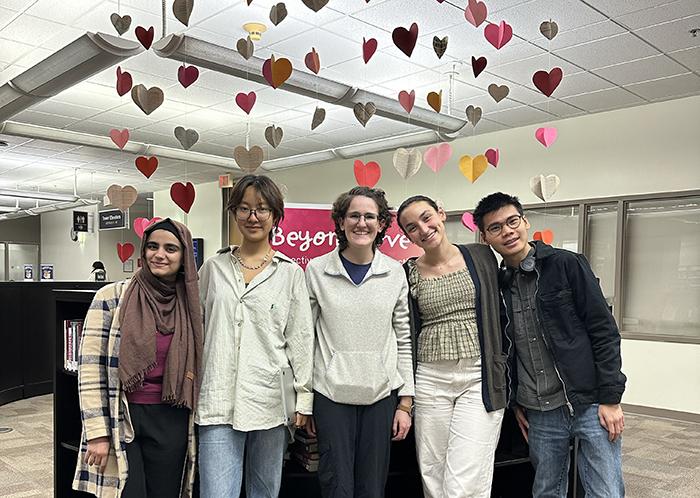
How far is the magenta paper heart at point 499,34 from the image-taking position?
3568 mm

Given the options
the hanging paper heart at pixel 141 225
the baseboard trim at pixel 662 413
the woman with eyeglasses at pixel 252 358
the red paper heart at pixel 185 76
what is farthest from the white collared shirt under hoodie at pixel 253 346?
the baseboard trim at pixel 662 413

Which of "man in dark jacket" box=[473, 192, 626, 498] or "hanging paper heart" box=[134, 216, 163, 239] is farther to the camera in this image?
"hanging paper heart" box=[134, 216, 163, 239]

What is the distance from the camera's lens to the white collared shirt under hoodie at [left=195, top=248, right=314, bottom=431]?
2.11 m

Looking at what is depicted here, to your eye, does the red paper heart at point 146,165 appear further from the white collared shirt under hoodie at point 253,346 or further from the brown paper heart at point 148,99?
the white collared shirt under hoodie at point 253,346

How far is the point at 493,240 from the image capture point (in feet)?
7.66

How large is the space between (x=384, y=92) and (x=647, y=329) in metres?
3.59

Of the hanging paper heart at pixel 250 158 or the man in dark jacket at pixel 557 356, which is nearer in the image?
the man in dark jacket at pixel 557 356

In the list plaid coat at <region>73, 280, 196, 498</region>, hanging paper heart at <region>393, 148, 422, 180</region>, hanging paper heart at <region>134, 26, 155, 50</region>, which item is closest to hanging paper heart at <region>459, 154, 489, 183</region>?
hanging paper heart at <region>393, 148, 422, 180</region>

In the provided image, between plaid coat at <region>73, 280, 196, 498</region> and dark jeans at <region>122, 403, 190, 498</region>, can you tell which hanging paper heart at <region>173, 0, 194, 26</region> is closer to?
plaid coat at <region>73, 280, 196, 498</region>

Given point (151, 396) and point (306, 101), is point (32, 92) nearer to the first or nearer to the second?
point (306, 101)

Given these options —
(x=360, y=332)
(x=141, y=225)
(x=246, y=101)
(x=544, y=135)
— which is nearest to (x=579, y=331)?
(x=360, y=332)

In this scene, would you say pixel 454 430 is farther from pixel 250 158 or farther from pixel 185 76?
pixel 185 76

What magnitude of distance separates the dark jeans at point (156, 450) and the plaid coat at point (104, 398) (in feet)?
0.08

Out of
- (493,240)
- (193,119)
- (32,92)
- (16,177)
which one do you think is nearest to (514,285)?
(493,240)
